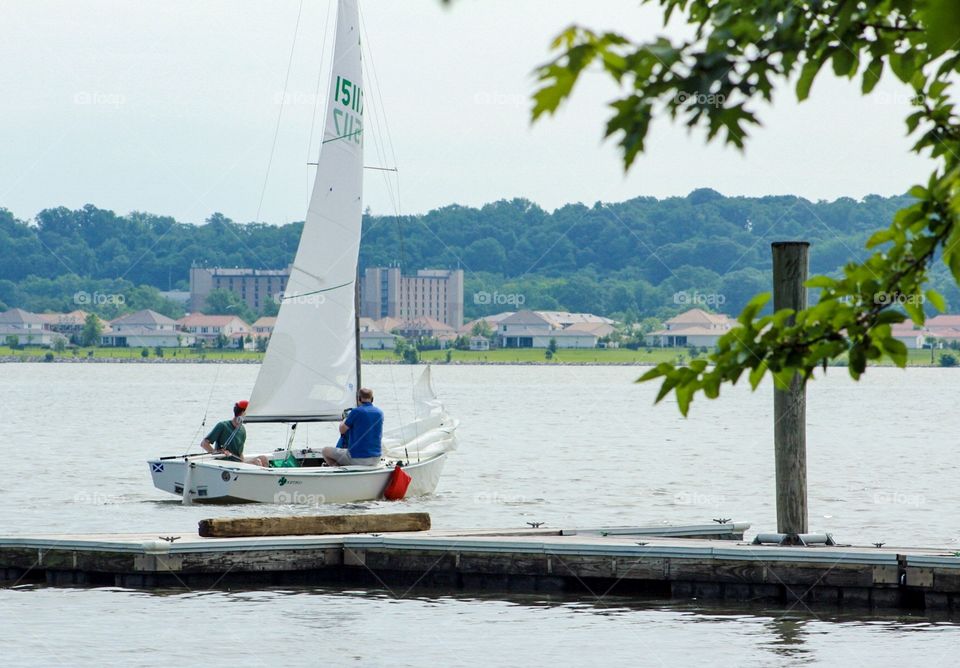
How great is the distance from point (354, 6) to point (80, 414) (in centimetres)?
5789

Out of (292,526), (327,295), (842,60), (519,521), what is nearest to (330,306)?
(327,295)

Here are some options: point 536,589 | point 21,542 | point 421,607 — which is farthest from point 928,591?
point 21,542

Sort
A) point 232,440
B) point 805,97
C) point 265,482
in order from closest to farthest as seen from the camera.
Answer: point 805,97 < point 265,482 < point 232,440

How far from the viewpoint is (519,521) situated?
26.8 m

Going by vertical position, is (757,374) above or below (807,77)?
below

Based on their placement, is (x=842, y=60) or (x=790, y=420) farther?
(x=790, y=420)

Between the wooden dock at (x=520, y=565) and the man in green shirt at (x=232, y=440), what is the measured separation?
8.14 meters

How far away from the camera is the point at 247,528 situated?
16672 millimetres

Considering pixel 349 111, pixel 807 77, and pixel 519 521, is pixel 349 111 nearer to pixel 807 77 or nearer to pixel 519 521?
pixel 519 521

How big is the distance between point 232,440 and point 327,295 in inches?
150

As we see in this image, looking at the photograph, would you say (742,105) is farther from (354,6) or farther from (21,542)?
(354,6)

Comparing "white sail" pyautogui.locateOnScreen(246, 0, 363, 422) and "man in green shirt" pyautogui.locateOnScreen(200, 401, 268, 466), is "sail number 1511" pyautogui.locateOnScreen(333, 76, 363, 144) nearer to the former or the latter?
"white sail" pyautogui.locateOnScreen(246, 0, 363, 422)

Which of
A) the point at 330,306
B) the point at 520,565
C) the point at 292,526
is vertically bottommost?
the point at 520,565

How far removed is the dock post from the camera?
1515cm
